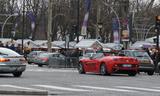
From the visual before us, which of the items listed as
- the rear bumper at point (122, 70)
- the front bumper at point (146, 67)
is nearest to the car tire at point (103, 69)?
the rear bumper at point (122, 70)

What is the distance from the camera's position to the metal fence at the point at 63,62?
4712 centimetres

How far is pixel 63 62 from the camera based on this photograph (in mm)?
47438

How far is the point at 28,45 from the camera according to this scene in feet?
283

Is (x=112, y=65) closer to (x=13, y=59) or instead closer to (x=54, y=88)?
(x=13, y=59)

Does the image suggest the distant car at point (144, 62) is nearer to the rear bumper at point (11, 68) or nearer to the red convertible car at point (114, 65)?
the red convertible car at point (114, 65)

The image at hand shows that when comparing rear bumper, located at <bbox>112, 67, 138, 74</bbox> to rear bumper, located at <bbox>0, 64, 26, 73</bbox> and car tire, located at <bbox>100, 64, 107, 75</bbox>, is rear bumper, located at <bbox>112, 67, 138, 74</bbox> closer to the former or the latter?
car tire, located at <bbox>100, 64, 107, 75</bbox>

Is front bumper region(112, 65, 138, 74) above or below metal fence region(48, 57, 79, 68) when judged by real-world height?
above

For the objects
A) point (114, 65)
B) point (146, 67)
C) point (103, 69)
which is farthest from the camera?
point (146, 67)

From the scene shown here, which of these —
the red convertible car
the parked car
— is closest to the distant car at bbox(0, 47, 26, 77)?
the red convertible car

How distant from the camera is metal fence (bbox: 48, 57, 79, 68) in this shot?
47.1 meters

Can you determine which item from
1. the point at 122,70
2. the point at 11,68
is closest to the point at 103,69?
the point at 122,70

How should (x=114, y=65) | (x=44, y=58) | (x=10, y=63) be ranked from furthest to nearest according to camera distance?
(x=44, y=58), (x=114, y=65), (x=10, y=63)

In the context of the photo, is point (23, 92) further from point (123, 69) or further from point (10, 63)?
point (123, 69)

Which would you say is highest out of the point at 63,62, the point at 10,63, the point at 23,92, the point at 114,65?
the point at 23,92
